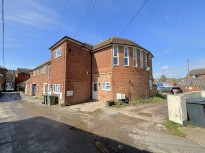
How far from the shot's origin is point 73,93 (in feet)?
48.1

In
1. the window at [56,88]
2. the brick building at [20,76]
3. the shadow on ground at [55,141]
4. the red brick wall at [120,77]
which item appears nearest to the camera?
the shadow on ground at [55,141]

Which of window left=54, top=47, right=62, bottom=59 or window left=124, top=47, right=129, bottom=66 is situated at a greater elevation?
window left=54, top=47, right=62, bottom=59

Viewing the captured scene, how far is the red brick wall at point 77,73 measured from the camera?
1436 centimetres

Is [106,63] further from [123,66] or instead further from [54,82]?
[54,82]

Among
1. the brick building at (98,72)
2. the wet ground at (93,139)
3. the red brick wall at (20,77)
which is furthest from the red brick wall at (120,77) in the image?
the red brick wall at (20,77)

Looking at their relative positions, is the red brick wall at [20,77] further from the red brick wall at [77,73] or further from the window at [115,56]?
the window at [115,56]

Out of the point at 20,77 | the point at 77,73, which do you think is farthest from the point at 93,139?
the point at 20,77

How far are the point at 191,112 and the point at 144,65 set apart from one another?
10.8m

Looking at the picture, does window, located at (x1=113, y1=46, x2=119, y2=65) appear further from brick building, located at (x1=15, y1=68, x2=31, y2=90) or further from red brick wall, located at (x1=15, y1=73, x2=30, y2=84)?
red brick wall, located at (x1=15, y1=73, x2=30, y2=84)

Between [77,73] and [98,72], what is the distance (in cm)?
277

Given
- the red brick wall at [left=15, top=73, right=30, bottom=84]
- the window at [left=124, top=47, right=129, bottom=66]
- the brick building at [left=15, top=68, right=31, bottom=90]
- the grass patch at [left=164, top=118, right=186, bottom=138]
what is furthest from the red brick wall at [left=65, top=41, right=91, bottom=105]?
the red brick wall at [left=15, top=73, right=30, bottom=84]

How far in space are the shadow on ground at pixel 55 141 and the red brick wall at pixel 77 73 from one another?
734 cm

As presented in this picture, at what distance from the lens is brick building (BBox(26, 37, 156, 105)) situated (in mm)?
14305

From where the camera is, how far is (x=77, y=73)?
15367 mm
